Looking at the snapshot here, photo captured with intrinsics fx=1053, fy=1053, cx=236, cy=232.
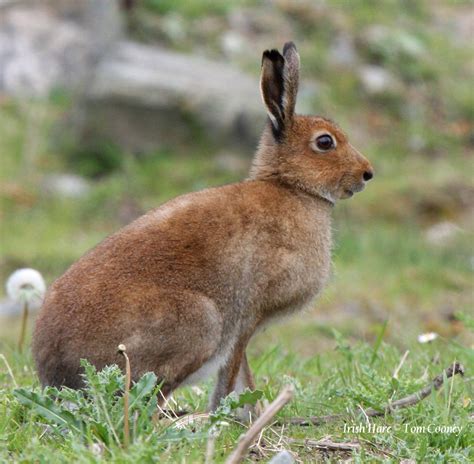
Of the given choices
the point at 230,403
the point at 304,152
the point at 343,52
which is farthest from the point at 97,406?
the point at 343,52

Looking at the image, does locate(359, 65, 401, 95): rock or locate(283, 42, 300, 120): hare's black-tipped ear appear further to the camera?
locate(359, 65, 401, 95): rock

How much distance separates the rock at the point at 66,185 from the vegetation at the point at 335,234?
0.08m

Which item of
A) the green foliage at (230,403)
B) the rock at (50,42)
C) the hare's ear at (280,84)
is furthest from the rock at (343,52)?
the green foliage at (230,403)

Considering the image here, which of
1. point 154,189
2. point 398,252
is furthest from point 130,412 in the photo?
point 154,189

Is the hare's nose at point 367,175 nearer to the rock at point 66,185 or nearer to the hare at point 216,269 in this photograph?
the hare at point 216,269

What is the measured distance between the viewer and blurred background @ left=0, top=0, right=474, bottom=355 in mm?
10797

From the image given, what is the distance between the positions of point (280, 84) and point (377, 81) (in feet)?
32.5

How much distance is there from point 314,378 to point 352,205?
6.21 metres

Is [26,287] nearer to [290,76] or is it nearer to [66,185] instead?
[290,76]

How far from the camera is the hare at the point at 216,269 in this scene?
4539 millimetres

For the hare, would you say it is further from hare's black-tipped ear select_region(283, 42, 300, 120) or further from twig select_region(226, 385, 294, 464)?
twig select_region(226, 385, 294, 464)

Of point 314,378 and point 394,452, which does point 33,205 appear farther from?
point 394,452

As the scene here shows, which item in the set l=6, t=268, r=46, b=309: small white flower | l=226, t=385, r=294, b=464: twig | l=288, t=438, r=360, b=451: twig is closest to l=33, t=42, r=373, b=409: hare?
l=288, t=438, r=360, b=451: twig

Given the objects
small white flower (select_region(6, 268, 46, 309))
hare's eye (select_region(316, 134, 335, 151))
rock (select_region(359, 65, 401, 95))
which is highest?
hare's eye (select_region(316, 134, 335, 151))
